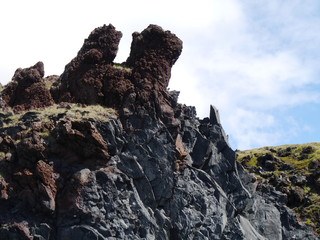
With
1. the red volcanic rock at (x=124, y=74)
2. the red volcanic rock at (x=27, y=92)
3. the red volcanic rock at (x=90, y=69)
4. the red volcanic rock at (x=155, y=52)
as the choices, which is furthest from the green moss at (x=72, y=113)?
the red volcanic rock at (x=155, y=52)

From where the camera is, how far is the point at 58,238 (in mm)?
35594

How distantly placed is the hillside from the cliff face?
1796cm

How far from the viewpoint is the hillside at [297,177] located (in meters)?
73.0

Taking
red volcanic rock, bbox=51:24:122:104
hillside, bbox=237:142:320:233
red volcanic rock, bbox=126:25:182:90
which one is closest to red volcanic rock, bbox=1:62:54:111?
red volcanic rock, bbox=51:24:122:104

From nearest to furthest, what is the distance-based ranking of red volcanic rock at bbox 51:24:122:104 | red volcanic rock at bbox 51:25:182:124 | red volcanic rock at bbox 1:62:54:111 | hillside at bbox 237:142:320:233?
1. red volcanic rock at bbox 51:25:182:124
2. red volcanic rock at bbox 1:62:54:111
3. red volcanic rock at bbox 51:24:122:104
4. hillside at bbox 237:142:320:233

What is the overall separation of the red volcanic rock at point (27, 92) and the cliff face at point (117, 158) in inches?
4.9

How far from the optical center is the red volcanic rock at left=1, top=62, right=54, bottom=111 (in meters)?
47.9

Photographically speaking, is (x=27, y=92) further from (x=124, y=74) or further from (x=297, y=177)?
(x=297, y=177)

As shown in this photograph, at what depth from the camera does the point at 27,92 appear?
48406mm

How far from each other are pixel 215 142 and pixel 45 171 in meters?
22.6

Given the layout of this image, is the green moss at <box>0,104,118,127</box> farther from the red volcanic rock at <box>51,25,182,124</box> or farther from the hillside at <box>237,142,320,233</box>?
the hillside at <box>237,142,320,233</box>

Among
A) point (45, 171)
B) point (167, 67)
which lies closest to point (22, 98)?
point (45, 171)

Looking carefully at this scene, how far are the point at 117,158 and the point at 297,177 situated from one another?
5254cm

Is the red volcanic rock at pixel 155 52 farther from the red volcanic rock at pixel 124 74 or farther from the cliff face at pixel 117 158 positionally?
the cliff face at pixel 117 158
